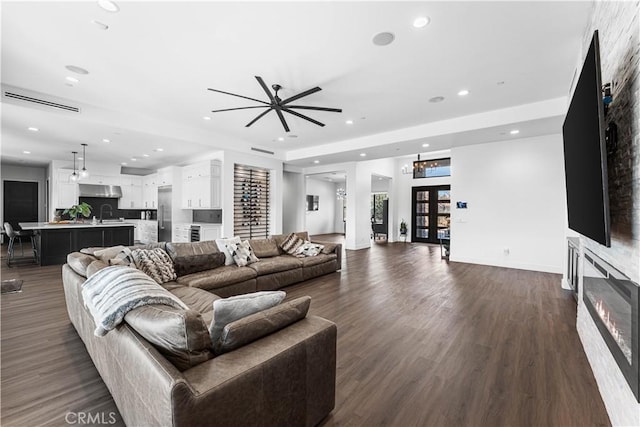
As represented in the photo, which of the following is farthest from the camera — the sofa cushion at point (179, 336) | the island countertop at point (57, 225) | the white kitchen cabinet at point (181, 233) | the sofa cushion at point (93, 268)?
the white kitchen cabinet at point (181, 233)

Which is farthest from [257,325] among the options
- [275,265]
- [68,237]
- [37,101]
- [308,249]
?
[68,237]

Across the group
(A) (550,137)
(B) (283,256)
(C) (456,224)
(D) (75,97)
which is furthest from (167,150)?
(A) (550,137)

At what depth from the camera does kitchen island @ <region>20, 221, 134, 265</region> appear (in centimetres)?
593

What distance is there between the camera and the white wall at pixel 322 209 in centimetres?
1283

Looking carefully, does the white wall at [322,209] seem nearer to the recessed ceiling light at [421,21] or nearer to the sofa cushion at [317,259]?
the sofa cushion at [317,259]

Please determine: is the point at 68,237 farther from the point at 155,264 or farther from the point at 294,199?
the point at 294,199

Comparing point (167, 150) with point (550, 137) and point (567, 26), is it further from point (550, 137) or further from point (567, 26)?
point (550, 137)

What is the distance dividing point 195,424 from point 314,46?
3.37m

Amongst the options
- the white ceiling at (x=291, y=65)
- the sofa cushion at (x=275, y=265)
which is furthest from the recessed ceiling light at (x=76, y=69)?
the sofa cushion at (x=275, y=265)

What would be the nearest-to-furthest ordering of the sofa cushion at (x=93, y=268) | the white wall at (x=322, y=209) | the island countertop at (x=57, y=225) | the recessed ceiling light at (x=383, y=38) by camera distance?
the sofa cushion at (x=93, y=268)
the recessed ceiling light at (x=383, y=38)
the island countertop at (x=57, y=225)
the white wall at (x=322, y=209)

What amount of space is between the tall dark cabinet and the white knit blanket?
32.0 ft

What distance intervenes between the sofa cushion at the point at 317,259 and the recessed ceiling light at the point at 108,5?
392cm

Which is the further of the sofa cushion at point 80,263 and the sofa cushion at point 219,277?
the sofa cushion at point 219,277

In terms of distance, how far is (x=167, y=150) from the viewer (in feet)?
22.7
